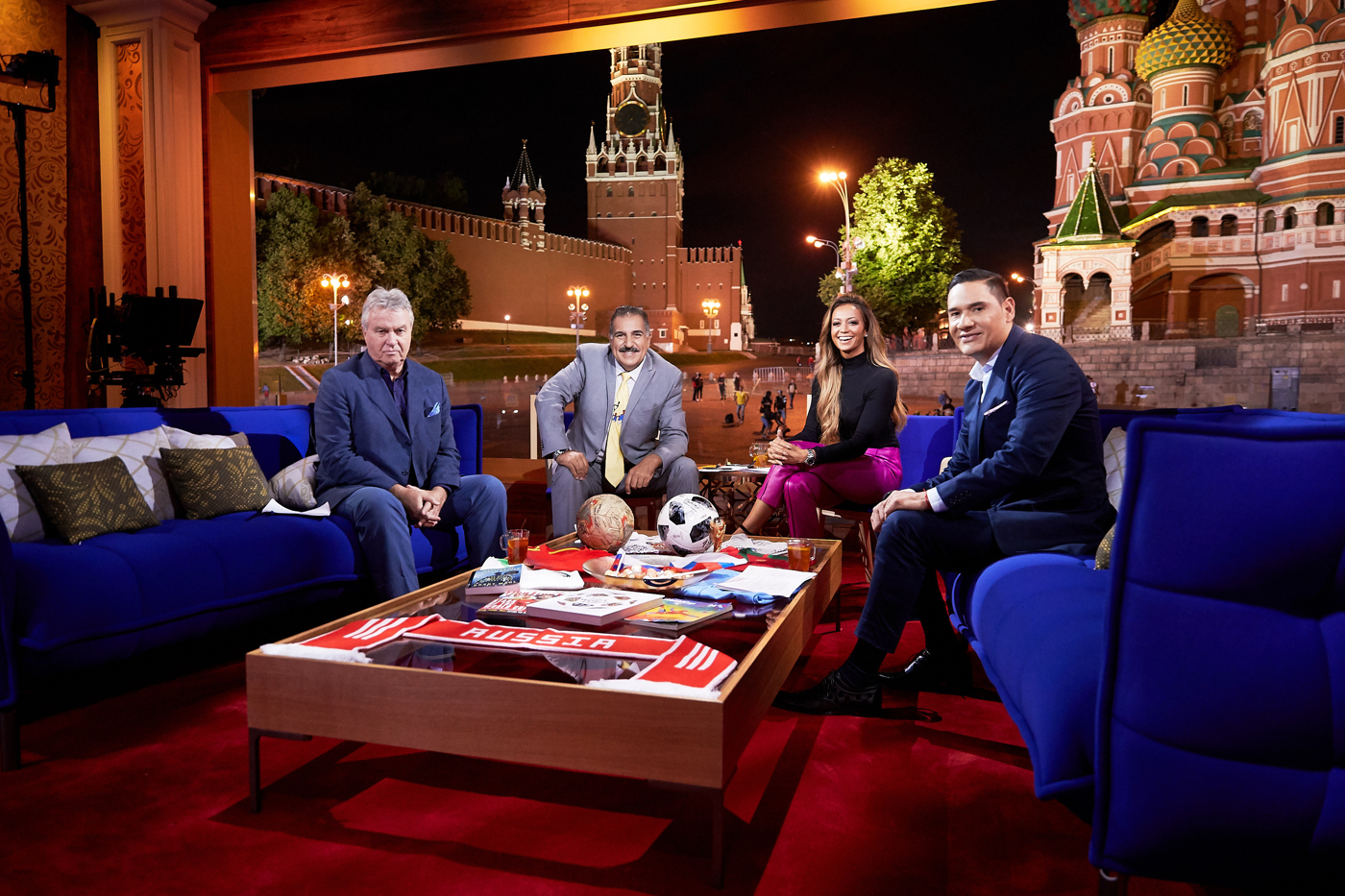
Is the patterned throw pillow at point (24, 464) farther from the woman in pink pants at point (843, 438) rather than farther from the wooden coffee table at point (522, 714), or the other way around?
the woman in pink pants at point (843, 438)

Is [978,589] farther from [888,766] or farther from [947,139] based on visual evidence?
[947,139]

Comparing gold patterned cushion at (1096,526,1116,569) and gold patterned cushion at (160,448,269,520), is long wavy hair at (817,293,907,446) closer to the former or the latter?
gold patterned cushion at (1096,526,1116,569)

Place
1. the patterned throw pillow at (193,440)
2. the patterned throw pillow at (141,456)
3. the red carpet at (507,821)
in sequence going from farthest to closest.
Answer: the patterned throw pillow at (193,440)
the patterned throw pillow at (141,456)
the red carpet at (507,821)

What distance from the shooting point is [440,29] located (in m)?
4.34

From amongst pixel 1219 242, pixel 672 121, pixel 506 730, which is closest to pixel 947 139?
pixel 1219 242

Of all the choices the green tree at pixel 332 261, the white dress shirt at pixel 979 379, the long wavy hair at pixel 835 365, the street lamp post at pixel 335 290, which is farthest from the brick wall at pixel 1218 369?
the green tree at pixel 332 261

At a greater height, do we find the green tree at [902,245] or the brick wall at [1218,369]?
the green tree at [902,245]

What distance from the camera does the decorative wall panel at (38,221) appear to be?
421 centimetres

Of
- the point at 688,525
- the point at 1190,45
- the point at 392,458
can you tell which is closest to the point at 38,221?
the point at 392,458

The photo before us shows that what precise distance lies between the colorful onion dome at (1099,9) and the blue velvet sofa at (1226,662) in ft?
26.3

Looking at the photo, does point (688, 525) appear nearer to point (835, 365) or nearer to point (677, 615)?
point (677, 615)

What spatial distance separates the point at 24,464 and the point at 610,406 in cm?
186

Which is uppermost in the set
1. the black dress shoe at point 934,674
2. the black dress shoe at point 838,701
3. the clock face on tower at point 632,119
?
the clock face on tower at point 632,119

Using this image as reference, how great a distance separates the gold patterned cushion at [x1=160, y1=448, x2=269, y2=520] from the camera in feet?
8.34
